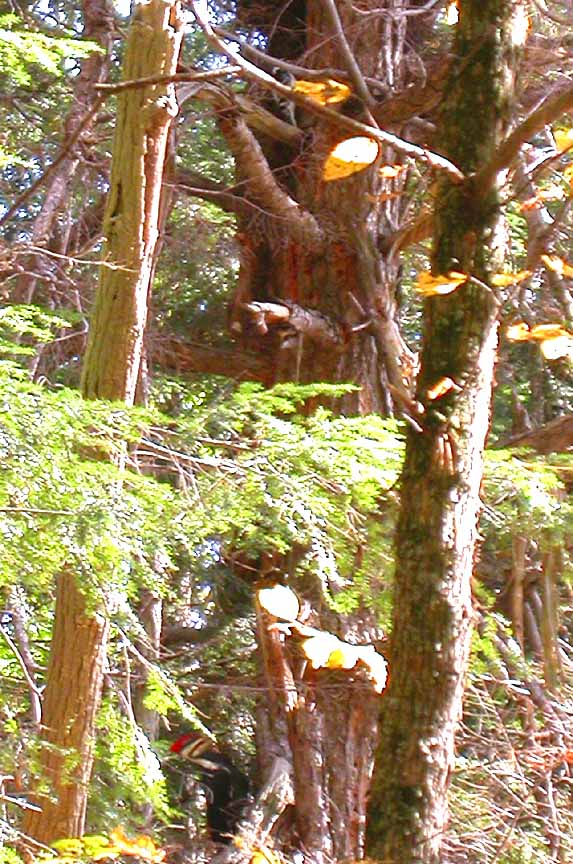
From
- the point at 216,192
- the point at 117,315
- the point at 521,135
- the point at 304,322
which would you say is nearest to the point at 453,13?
the point at 521,135

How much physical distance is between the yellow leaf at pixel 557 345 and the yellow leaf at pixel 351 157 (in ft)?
1.82

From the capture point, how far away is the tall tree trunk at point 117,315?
187 inches

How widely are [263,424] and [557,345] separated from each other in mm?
2274

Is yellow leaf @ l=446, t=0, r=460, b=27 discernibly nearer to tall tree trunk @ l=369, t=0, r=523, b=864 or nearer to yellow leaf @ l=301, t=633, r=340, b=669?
tall tree trunk @ l=369, t=0, r=523, b=864

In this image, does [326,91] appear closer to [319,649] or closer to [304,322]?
[319,649]

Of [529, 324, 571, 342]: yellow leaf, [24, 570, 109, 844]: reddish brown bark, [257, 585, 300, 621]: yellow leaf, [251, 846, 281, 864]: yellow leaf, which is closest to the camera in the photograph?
[257, 585, 300, 621]: yellow leaf

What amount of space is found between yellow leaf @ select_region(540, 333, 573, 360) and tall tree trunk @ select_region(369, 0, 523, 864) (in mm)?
288

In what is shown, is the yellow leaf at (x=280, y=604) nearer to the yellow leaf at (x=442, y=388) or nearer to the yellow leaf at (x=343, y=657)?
the yellow leaf at (x=343, y=657)

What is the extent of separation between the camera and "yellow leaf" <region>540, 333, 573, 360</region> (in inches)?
99.3

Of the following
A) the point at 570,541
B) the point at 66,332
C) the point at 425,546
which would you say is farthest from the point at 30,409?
the point at 66,332

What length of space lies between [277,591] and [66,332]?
5.62 metres

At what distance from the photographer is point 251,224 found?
7.84m

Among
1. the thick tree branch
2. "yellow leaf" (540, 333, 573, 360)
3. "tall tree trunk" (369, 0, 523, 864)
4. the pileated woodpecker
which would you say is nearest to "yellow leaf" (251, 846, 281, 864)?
"tall tree trunk" (369, 0, 523, 864)

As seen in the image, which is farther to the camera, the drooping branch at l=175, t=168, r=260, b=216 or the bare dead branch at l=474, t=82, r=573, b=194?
the drooping branch at l=175, t=168, r=260, b=216
